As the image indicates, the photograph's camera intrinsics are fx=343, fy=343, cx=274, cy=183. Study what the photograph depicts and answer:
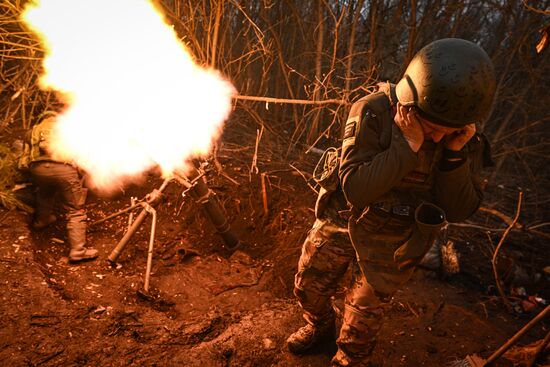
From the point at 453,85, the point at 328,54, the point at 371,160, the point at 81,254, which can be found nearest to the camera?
the point at 453,85

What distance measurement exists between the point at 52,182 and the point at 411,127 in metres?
4.00

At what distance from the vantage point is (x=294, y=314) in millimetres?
3234

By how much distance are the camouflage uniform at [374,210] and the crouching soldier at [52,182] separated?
9.39ft

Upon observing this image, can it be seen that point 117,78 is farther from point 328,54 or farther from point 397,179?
point 328,54

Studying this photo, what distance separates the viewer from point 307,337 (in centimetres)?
270

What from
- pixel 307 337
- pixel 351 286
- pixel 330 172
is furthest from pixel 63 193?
pixel 351 286

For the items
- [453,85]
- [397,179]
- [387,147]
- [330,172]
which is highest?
[453,85]

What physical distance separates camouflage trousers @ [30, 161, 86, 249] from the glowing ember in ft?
0.62

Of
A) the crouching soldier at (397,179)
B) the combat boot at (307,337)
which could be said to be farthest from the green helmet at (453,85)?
the combat boot at (307,337)

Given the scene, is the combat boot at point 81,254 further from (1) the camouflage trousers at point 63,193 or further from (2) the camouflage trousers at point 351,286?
(2) the camouflage trousers at point 351,286

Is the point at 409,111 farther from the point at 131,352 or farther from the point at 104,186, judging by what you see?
the point at 104,186

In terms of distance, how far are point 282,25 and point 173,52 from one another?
4.09 meters

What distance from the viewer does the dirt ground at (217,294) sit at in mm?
2711

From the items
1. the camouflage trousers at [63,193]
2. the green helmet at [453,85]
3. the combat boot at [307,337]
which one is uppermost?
the green helmet at [453,85]
